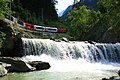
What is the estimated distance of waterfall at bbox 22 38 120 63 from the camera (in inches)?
1620

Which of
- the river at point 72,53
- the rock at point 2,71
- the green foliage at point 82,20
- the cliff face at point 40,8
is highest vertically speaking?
the cliff face at point 40,8

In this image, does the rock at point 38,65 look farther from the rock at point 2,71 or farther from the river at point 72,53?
the rock at point 2,71

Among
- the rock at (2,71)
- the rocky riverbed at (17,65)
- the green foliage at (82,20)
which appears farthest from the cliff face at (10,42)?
the green foliage at (82,20)

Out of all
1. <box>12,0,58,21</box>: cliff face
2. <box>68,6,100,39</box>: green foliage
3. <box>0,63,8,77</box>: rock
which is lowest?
<box>0,63,8,77</box>: rock

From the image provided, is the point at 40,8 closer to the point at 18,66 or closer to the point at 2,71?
the point at 18,66

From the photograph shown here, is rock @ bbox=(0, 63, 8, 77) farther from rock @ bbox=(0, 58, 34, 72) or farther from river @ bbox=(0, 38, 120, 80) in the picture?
river @ bbox=(0, 38, 120, 80)

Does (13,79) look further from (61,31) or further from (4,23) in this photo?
(61,31)

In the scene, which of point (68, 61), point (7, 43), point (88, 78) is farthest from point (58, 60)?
point (88, 78)

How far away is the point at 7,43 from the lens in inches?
1553

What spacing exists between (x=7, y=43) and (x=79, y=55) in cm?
966

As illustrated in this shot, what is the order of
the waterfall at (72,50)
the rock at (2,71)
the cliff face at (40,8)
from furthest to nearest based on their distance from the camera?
the cliff face at (40,8) → the waterfall at (72,50) → the rock at (2,71)

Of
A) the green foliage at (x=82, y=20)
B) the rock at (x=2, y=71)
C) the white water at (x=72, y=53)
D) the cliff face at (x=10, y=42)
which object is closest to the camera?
the rock at (x=2, y=71)

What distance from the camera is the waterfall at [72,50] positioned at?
135 feet

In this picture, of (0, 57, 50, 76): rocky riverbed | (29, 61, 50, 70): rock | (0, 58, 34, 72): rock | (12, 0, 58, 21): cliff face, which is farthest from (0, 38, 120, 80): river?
(12, 0, 58, 21): cliff face
